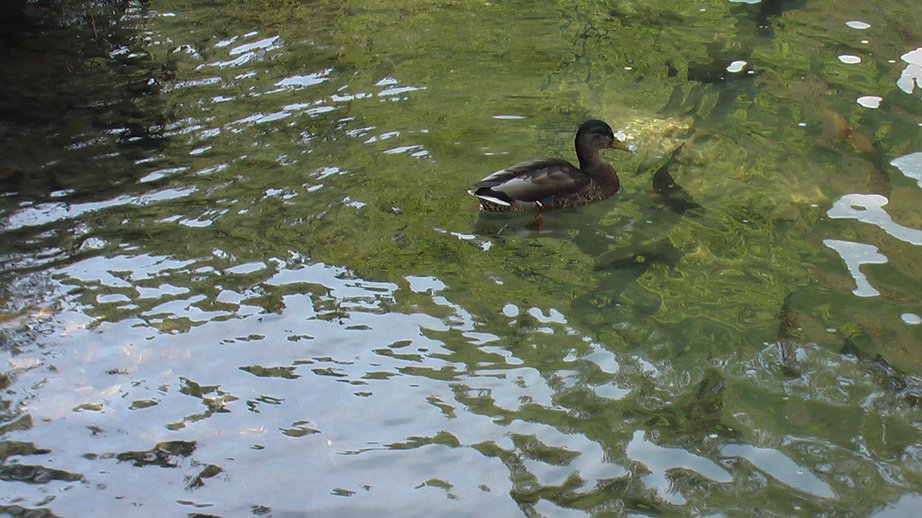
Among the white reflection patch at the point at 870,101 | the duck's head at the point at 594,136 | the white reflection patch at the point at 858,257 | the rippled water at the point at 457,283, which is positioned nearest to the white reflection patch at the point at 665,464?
the rippled water at the point at 457,283

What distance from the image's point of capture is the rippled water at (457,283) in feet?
16.6

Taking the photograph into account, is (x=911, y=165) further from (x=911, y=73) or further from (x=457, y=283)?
(x=457, y=283)

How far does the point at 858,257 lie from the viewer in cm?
696

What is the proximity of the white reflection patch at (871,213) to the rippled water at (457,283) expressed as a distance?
0.10ft

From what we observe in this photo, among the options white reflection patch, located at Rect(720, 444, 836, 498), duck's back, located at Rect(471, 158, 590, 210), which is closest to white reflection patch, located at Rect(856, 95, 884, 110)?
duck's back, located at Rect(471, 158, 590, 210)

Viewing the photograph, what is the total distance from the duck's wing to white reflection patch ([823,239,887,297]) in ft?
6.56

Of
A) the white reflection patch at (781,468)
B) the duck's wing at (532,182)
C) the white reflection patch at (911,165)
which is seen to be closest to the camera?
the white reflection patch at (781,468)

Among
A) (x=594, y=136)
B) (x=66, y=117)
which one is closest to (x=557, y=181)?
(x=594, y=136)

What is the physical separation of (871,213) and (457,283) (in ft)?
10.7

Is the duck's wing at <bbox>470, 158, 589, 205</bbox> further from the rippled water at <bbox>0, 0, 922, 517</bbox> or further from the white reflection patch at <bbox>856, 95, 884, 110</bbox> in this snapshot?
the white reflection patch at <bbox>856, 95, 884, 110</bbox>

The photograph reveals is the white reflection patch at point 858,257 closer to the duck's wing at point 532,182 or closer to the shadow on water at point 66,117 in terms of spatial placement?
the duck's wing at point 532,182

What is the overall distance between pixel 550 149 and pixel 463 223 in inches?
67.6

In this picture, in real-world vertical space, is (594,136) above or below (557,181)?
above

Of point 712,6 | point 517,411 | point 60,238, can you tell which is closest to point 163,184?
point 60,238
